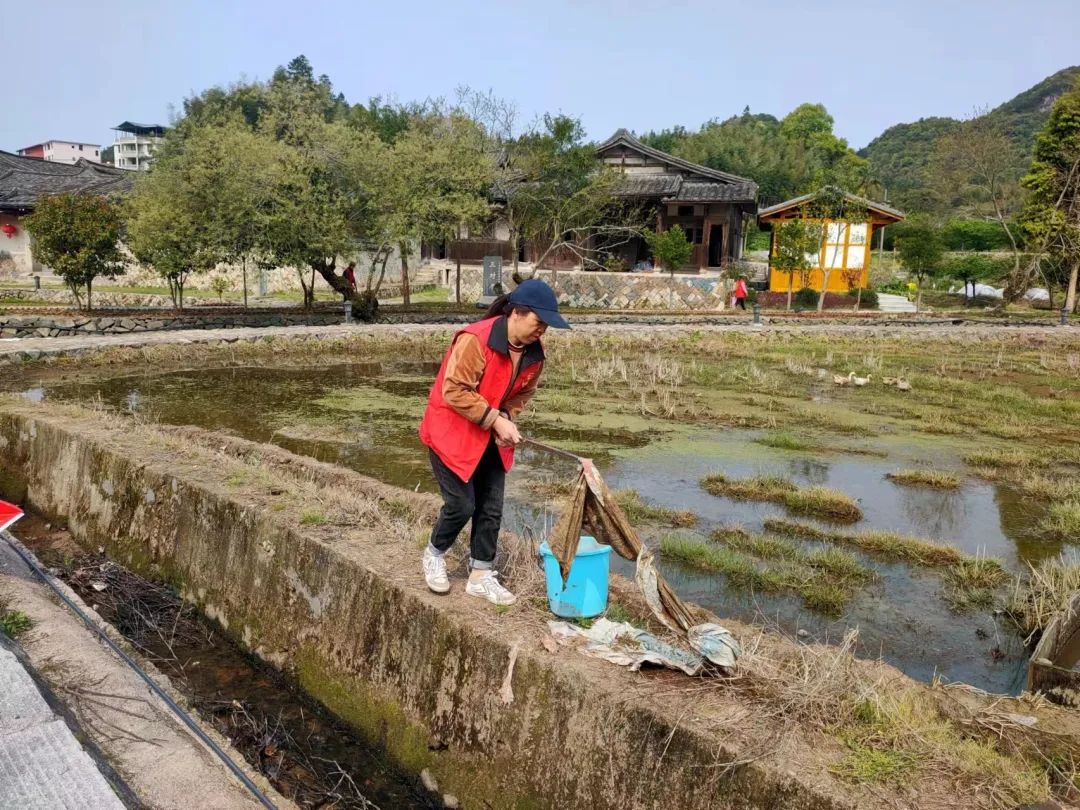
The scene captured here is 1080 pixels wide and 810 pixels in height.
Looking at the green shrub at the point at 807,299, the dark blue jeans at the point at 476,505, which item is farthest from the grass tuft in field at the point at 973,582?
the green shrub at the point at 807,299

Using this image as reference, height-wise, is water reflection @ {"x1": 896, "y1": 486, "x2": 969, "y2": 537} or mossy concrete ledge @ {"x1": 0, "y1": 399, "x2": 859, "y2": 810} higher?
mossy concrete ledge @ {"x1": 0, "y1": 399, "x2": 859, "y2": 810}

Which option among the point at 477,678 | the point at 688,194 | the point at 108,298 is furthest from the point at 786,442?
the point at 108,298

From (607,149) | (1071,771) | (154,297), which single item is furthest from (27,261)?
(1071,771)

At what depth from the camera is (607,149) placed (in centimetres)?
2969

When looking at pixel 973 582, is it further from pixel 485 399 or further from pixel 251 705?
pixel 251 705

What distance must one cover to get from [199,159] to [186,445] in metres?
13.3

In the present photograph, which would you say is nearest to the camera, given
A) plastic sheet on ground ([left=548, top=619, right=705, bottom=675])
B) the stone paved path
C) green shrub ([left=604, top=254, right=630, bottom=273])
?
the stone paved path

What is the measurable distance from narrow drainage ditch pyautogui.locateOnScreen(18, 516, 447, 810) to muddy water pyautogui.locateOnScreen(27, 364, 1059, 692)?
1.67m

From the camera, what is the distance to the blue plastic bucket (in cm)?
350

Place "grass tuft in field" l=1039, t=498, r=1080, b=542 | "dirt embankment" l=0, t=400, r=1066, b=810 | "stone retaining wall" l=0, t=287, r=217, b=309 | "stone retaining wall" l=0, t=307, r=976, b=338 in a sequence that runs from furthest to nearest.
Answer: "stone retaining wall" l=0, t=287, r=217, b=309 → "stone retaining wall" l=0, t=307, r=976, b=338 → "grass tuft in field" l=1039, t=498, r=1080, b=542 → "dirt embankment" l=0, t=400, r=1066, b=810

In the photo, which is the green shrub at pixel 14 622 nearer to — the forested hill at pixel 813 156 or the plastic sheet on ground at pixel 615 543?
the plastic sheet on ground at pixel 615 543

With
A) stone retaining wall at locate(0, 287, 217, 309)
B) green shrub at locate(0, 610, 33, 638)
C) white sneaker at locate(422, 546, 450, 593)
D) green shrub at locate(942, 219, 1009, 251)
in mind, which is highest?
green shrub at locate(942, 219, 1009, 251)

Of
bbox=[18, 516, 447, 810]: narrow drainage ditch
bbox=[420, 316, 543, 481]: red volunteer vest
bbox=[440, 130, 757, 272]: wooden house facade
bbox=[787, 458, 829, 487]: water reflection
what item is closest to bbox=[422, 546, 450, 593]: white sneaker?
Answer: bbox=[420, 316, 543, 481]: red volunteer vest

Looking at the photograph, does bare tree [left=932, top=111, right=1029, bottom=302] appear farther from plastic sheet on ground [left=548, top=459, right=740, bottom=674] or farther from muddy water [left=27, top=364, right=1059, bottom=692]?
plastic sheet on ground [left=548, top=459, right=740, bottom=674]
